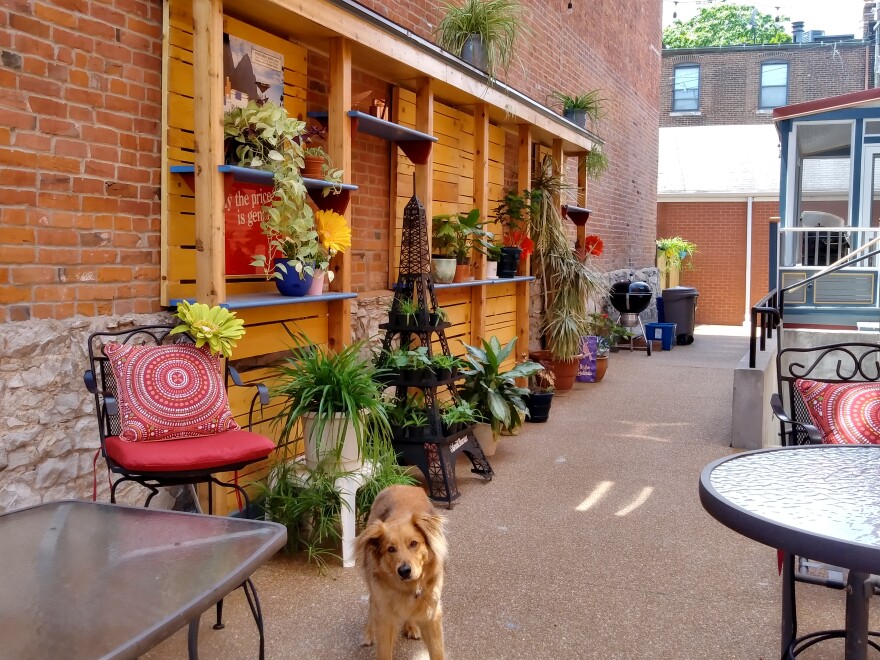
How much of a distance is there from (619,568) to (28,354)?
8.47 ft

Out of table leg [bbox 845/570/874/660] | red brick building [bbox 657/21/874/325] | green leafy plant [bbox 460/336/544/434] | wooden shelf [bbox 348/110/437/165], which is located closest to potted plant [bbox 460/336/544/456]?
green leafy plant [bbox 460/336/544/434]

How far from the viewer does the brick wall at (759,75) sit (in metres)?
23.4

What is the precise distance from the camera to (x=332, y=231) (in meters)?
4.27

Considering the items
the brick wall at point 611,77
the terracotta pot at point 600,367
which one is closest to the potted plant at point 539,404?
the terracotta pot at point 600,367

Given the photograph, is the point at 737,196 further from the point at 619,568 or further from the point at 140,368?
the point at 140,368

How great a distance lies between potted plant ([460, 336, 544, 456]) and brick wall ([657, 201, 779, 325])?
42.2 ft

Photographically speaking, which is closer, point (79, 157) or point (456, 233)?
point (79, 157)

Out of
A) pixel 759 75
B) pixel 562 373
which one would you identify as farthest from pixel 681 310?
pixel 759 75

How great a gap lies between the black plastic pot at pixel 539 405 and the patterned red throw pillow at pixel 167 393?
12.1 ft

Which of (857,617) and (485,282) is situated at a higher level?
(485,282)

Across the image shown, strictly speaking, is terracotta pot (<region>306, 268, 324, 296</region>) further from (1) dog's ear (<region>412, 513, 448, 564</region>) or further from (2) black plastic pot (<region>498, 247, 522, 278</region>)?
(2) black plastic pot (<region>498, 247, 522, 278</region>)

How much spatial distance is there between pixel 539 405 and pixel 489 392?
1450 mm

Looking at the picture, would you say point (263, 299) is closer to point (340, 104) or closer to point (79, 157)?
point (79, 157)

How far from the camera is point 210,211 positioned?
139 inches
